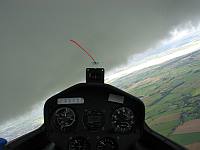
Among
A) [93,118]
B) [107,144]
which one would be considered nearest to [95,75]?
[93,118]

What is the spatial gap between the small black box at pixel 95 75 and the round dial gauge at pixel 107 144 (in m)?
0.45

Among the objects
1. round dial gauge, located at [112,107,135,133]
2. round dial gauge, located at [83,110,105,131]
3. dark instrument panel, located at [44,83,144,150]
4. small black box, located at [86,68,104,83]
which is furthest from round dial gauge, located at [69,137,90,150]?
small black box, located at [86,68,104,83]

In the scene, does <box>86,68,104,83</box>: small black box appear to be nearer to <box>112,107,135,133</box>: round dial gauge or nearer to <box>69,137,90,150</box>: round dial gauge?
<box>112,107,135,133</box>: round dial gauge

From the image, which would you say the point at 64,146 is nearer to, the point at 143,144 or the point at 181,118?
the point at 143,144

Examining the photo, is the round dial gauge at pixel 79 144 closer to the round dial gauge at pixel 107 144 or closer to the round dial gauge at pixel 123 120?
the round dial gauge at pixel 107 144

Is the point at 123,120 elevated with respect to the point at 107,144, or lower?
elevated

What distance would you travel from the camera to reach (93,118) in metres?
A: 2.33

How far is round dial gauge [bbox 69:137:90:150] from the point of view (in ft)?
7.45

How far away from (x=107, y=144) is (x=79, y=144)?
A: 21 centimetres

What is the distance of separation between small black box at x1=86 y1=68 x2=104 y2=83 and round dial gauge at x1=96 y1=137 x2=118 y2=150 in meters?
0.45

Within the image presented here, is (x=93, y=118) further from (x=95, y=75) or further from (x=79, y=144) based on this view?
(x=95, y=75)

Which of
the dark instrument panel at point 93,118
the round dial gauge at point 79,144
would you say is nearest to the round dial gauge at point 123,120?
the dark instrument panel at point 93,118

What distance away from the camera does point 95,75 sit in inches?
91.1

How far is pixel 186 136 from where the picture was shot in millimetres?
3062
